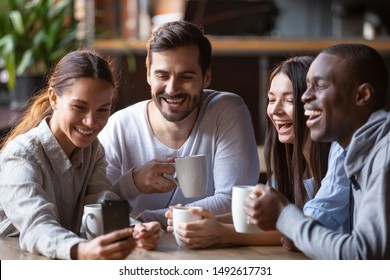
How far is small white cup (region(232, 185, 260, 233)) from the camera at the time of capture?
998 mm

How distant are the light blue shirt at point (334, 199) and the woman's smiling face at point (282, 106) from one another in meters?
0.08

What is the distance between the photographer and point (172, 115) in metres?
1.14

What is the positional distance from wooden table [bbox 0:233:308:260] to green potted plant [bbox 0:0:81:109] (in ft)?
2.60

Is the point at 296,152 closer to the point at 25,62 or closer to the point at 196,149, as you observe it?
the point at 196,149

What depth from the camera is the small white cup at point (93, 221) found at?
990mm

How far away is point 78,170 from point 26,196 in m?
0.12

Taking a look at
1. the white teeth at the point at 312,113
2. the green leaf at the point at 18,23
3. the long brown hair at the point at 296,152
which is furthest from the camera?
the green leaf at the point at 18,23

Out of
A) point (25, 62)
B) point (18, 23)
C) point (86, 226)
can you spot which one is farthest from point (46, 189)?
point (18, 23)

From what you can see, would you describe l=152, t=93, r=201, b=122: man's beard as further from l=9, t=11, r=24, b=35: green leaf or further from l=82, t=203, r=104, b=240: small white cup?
l=9, t=11, r=24, b=35: green leaf

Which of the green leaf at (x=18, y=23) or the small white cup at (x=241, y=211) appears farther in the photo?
the green leaf at (x=18, y=23)

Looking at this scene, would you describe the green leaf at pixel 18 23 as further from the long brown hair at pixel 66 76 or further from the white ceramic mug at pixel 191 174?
the white ceramic mug at pixel 191 174

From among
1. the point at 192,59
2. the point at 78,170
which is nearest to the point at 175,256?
the point at 78,170

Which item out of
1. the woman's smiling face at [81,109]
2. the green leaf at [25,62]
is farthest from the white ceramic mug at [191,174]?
the green leaf at [25,62]
